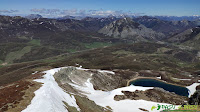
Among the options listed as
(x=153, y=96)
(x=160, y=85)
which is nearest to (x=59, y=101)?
(x=153, y=96)

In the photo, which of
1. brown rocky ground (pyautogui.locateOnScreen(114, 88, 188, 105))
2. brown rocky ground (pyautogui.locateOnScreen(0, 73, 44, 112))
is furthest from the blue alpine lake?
brown rocky ground (pyautogui.locateOnScreen(0, 73, 44, 112))

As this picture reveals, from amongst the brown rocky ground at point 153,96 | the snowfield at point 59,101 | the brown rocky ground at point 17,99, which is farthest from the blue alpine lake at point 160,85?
the brown rocky ground at point 17,99

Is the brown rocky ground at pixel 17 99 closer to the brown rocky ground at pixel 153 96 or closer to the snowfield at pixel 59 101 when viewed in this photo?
the snowfield at pixel 59 101

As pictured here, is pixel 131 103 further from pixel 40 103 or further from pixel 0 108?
pixel 0 108

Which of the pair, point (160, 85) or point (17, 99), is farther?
point (160, 85)

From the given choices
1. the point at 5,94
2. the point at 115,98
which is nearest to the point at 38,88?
the point at 5,94

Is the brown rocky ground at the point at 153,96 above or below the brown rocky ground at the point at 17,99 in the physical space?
below

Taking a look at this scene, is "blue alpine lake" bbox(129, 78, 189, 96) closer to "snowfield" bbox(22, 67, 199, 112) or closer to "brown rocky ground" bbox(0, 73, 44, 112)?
"snowfield" bbox(22, 67, 199, 112)

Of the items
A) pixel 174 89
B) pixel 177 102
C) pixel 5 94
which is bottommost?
pixel 174 89

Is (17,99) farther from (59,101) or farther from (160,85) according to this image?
(160,85)

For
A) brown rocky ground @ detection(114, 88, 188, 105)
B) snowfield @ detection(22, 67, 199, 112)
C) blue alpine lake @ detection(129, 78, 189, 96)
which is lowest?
blue alpine lake @ detection(129, 78, 189, 96)

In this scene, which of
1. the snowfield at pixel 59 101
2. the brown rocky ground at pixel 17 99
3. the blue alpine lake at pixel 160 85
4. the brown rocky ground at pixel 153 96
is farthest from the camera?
the blue alpine lake at pixel 160 85
